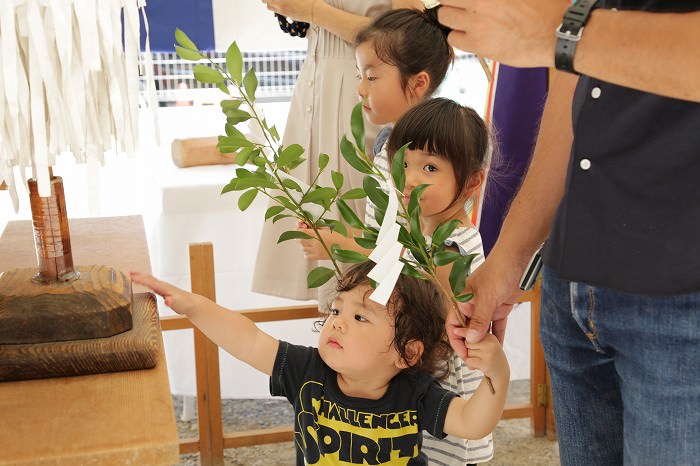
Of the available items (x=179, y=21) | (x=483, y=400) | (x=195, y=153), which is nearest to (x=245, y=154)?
(x=483, y=400)

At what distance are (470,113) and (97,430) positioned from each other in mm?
1087

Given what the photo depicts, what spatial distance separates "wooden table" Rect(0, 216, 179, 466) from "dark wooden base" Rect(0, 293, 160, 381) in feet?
0.03

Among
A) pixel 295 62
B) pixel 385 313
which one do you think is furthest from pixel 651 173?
pixel 295 62

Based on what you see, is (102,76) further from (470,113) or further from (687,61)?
(470,113)

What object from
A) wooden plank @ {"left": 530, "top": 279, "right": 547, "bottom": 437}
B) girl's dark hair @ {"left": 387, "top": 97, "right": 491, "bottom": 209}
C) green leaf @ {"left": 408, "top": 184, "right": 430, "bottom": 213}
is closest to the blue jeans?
green leaf @ {"left": 408, "top": 184, "right": 430, "bottom": 213}

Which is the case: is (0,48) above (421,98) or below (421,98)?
above

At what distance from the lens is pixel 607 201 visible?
960mm

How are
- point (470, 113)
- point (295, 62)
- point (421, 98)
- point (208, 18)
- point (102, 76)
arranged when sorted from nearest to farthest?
point (102, 76)
point (470, 113)
point (421, 98)
point (208, 18)
point (295, 62)

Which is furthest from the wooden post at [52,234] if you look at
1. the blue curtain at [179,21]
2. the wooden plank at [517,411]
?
the blue curtain at [179,21]

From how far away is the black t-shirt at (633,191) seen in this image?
2.95 ft

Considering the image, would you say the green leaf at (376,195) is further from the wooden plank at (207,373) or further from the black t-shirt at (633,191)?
Answer: the wooden plank at (207,373)

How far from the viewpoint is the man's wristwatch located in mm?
839

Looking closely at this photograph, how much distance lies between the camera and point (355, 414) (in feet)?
4.55

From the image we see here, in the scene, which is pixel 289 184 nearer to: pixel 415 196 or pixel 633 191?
pixel 415 196
